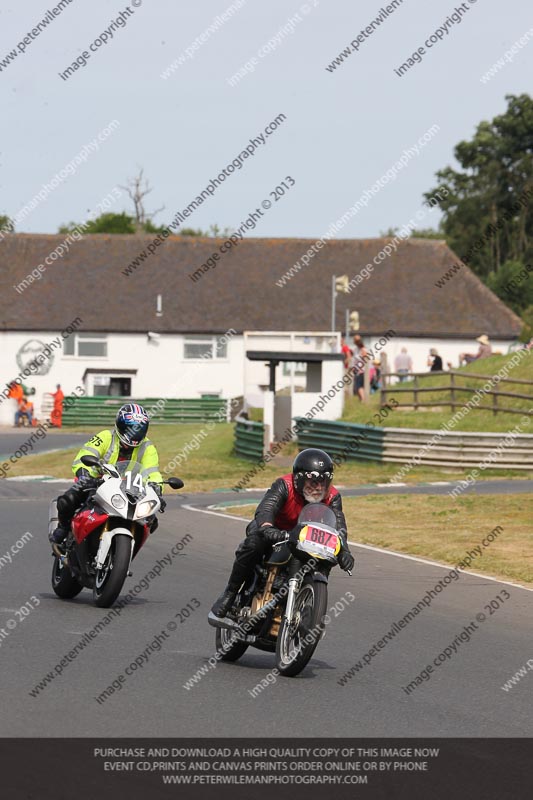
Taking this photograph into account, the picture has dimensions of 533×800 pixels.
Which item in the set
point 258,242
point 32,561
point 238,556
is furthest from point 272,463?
point 258,242

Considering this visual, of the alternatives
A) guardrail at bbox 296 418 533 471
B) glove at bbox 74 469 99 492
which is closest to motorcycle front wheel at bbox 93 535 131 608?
glove at bbox 74 469 99 492

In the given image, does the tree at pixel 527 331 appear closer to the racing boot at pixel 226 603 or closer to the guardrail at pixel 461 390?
the guardrail at pixel 461 390

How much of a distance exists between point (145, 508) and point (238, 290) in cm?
5194

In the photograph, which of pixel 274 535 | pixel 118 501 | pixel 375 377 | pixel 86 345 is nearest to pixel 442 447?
pixel 375 377

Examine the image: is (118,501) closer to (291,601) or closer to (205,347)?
(291,601)

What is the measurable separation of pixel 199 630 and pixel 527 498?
1401cm

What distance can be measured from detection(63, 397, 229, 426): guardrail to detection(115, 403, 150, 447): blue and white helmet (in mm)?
42380

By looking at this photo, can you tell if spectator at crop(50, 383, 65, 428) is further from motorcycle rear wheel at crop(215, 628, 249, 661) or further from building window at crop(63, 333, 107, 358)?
motorcycle rear wheel at crop(215, 628, 249, 661)

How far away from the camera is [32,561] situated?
1538 centimetres

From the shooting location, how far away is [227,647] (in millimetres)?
9625

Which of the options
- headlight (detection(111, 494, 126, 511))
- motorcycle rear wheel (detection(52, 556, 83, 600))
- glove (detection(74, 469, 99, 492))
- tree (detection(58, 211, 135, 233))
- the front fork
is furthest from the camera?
tree (detection(58, 211, 135, 233))

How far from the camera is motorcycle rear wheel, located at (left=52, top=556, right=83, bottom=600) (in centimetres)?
1230
